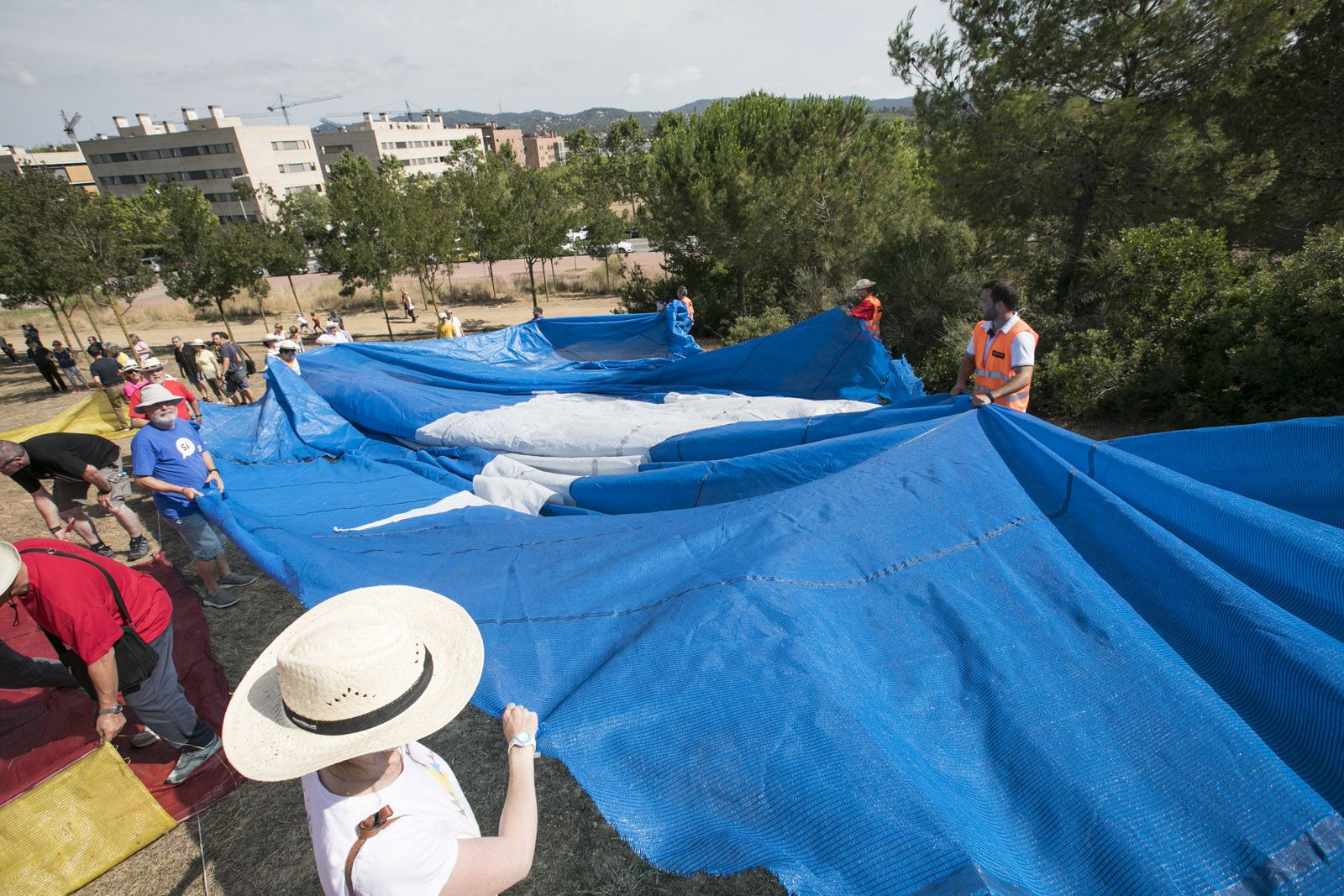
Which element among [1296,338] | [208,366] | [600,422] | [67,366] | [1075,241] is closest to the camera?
[600,422]

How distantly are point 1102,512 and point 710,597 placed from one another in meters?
1.38

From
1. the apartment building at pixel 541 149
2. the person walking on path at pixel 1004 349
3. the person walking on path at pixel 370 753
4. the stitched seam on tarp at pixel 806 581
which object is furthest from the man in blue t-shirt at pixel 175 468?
the apartment building at pixel 541 149

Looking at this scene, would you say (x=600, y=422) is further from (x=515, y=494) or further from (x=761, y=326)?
(x=761, y=326)

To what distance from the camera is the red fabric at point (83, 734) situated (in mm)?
2887

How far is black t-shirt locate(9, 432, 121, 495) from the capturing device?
15.2 feet

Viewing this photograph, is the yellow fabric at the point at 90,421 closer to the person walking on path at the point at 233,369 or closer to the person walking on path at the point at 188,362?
the person walking on path at the point at 233,369

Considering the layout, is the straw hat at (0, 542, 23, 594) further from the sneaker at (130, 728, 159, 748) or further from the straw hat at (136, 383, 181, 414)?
the straw hat at (136, 383, 181, 414)

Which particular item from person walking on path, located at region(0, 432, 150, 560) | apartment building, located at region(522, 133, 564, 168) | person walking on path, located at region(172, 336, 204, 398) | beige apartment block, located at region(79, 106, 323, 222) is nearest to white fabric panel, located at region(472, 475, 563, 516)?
person walking on path, located at region(0, 432, 150, 560)

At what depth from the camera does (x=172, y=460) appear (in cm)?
385

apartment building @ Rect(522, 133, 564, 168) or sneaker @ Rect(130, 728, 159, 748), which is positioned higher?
apartment building @ Rect(522, 133, 564, 168)

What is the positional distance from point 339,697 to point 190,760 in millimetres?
2557

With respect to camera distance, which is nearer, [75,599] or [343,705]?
[343,705]

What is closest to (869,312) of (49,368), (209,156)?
(49,368)

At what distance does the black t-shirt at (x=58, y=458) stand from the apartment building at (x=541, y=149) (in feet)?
292
